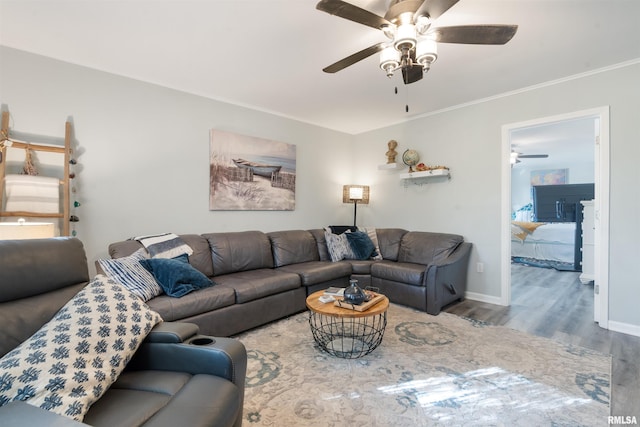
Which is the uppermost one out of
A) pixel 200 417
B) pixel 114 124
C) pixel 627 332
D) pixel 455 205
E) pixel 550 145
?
pixel 550 145

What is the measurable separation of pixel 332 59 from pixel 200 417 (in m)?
2.70

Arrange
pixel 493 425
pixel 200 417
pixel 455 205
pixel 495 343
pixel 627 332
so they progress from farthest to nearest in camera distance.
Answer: pixel 455 205
pixel 627 332
pixel 495 343
pixel 493 425
pixel 200 417

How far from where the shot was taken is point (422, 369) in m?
2.07

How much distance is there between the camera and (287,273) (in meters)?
3.16

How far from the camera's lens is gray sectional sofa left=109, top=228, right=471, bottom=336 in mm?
2506

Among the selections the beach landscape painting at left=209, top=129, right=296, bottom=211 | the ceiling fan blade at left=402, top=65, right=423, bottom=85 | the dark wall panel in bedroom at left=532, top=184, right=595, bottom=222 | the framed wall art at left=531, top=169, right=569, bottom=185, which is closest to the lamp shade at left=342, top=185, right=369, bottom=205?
the beach landscape painting at left=209, top=129, right=296, bottom=211

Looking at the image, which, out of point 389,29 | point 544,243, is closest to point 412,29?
point 389,29

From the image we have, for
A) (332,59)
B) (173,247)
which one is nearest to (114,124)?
(173,247)

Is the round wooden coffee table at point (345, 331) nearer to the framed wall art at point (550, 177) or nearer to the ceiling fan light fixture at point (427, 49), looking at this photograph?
the ceiling fan light fixture at point (427, 49)

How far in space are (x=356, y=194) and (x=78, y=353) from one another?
4077mm

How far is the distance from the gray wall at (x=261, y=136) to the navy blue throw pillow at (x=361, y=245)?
0.78 m

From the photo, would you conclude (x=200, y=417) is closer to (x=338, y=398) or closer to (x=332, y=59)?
(x=338, y=398)

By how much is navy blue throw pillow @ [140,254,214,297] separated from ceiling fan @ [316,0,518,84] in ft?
7.21

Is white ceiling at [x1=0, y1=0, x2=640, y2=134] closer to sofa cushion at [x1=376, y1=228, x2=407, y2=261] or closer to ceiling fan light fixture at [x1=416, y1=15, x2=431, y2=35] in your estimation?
ceiling fan light fixture at [x1=416, y1=15, x2=431, y2=35]
